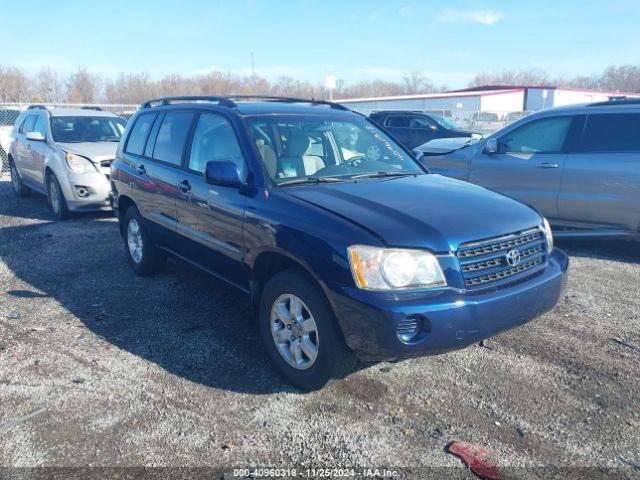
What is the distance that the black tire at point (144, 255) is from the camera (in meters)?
5.54

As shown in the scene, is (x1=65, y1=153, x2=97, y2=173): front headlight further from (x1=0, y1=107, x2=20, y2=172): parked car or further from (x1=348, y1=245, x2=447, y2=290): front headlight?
(x1=348, y1=245, x2=447, y2=290): front headlight

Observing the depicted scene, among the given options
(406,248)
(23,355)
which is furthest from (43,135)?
(406,248)

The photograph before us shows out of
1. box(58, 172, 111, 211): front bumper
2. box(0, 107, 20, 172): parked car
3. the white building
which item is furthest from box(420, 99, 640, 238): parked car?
the white building

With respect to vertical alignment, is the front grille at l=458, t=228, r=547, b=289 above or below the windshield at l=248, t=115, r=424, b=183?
below

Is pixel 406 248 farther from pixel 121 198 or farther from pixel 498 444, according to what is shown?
pixel 121 198

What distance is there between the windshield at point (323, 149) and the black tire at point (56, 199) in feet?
18.1

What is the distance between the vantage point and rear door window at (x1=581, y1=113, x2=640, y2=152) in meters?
6.11

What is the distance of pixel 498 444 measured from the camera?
9.66 ft

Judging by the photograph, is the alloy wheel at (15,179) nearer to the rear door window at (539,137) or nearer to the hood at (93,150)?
the hood at (93,150)

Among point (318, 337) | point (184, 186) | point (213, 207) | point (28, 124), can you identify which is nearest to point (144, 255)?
point (184, 186)

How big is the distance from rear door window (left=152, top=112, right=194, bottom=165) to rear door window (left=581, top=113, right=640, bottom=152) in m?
4.64

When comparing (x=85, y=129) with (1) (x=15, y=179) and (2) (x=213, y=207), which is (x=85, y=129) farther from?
(2) (x=213, y=207)

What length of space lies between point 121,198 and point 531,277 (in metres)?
4.45

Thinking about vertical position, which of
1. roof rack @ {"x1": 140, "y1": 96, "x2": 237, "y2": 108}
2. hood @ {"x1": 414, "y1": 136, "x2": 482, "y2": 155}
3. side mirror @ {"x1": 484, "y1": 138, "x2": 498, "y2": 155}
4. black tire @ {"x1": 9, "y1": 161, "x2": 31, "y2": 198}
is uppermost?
roof rack @ {"x1": 140, "y1": 96, "x2": 237, "y2": 108}
